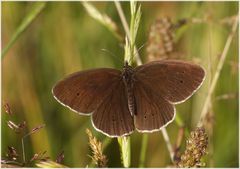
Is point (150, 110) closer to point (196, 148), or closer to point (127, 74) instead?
point (127, 74)

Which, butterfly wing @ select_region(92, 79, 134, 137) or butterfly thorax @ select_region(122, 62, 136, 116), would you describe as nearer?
butterfly wing @ select_region(92, 79, 134, 137)

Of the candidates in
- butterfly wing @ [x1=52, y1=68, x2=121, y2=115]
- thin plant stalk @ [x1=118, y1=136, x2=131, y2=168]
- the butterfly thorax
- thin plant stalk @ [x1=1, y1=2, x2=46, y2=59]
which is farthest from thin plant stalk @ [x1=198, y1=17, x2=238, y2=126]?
thin plant stalk @ [x1=1, y1=2, x2=46, y2=59]

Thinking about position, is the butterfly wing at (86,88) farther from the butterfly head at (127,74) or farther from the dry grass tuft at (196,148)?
the dry grass tuft at (196,148)

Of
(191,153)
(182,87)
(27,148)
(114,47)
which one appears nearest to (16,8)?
(114,47)

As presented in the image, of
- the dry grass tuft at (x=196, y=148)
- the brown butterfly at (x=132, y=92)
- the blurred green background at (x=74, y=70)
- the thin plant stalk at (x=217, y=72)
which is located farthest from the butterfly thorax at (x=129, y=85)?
the blurred green background at (x=74, y=70)

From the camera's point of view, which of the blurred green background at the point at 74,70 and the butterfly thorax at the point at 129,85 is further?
the blurred green background at the point at 74,70

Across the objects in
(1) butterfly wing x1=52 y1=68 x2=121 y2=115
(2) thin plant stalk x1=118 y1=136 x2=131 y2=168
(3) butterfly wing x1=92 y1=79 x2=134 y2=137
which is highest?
(1) butterfly wing x1=52 y1=68 x2=121 y2=115

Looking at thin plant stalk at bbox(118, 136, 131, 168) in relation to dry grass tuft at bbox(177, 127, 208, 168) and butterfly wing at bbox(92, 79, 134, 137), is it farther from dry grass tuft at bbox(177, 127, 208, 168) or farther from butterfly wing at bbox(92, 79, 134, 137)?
dry grass tuft at bbox(177, 127, 208, 168)

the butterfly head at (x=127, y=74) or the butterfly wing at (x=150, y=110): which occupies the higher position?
the butterfly head at (x=127, y=74)

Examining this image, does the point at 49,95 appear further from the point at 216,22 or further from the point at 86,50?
the point at 216,22
